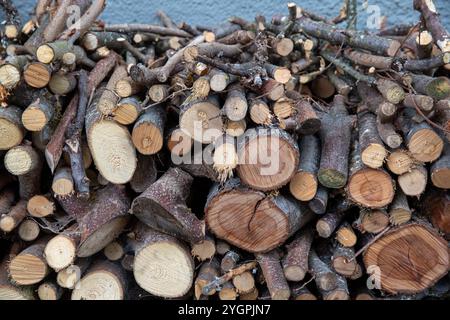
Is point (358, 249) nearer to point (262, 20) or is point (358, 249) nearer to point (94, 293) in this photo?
point (94, 293)

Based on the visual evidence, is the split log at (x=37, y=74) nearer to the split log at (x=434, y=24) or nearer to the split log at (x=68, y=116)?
the split log at (x=68, y=116)

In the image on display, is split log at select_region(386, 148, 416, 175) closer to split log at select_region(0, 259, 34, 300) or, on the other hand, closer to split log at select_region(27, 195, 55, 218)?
split log at select_region(27, 195, 55, 218)

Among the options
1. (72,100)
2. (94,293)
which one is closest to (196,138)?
(72,100)

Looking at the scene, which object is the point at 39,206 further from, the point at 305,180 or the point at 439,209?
the point at 439,209

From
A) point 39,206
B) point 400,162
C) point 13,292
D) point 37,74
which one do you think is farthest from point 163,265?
point 400,162

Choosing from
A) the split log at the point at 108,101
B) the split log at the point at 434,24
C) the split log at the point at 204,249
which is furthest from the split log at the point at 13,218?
the split log at the point at 434,24

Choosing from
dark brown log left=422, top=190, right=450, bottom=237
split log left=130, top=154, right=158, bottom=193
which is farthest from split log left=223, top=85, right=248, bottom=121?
dark brown log left=422, top=190, right=450, bottom=237
